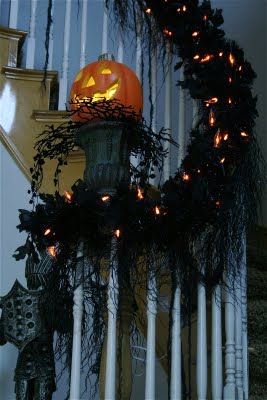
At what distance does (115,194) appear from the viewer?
1.71m

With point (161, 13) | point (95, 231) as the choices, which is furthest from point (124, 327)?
point (161, 13)

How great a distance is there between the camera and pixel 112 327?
1647 mm

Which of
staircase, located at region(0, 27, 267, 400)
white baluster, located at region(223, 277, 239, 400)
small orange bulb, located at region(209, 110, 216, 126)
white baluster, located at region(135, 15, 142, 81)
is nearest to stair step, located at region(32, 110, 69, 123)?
staircase, located at region(0, 27, 267, 400)

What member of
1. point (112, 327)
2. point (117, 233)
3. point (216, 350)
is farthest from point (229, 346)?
point (117, 233)

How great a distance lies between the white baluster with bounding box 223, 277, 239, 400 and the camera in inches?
69.0

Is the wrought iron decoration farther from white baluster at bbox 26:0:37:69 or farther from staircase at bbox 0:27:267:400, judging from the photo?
white baluster at bbox 26:0:37:69

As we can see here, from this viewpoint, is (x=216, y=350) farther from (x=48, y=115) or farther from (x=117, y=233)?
(x=48, y=115)

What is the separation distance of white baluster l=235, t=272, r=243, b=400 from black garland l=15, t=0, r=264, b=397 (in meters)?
0.10

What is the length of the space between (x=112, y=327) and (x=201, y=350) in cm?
27

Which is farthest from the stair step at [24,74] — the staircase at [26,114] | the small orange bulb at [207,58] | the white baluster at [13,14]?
the small orange bulb at [207,58]

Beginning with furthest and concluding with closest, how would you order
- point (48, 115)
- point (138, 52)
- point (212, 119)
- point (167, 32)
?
point (138, 52) < point (48, 115) < point (167, 32) < point (212, 119)

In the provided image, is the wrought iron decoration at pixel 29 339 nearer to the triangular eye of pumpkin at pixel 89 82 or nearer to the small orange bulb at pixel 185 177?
the small orange bulb at pixel 185 177

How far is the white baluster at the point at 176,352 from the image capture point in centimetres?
166

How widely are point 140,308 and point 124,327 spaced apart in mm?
277
